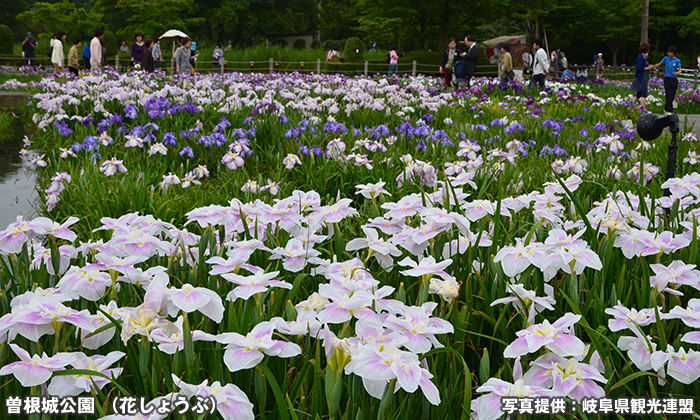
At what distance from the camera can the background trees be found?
130 feet

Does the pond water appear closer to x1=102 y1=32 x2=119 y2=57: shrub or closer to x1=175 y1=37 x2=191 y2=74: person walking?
x1=175 y1=37 x2=191 y2=74: person walking

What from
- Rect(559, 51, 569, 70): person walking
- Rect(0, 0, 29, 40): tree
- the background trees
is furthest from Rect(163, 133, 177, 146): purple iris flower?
Rect(0, 0, 29, 40): tree

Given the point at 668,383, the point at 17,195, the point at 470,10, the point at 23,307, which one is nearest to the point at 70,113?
the point at 17,195

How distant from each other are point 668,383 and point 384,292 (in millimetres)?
707

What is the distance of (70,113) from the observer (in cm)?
739

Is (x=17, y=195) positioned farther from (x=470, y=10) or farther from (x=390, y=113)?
(x=470, y=10)

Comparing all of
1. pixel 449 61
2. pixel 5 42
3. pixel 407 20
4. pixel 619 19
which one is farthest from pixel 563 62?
pixel 5 42

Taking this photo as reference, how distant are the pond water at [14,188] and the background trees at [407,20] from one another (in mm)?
31868

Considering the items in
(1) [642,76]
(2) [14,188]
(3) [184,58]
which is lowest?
(2) [14,188]

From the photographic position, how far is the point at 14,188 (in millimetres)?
5699

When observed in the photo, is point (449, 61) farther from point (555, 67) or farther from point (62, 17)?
point (62, 17)

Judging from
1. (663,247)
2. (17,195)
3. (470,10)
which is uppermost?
(470,10)

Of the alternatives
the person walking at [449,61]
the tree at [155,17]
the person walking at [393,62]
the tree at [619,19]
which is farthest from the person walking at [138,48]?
the tree at [619,19]

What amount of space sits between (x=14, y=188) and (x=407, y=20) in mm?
36991
